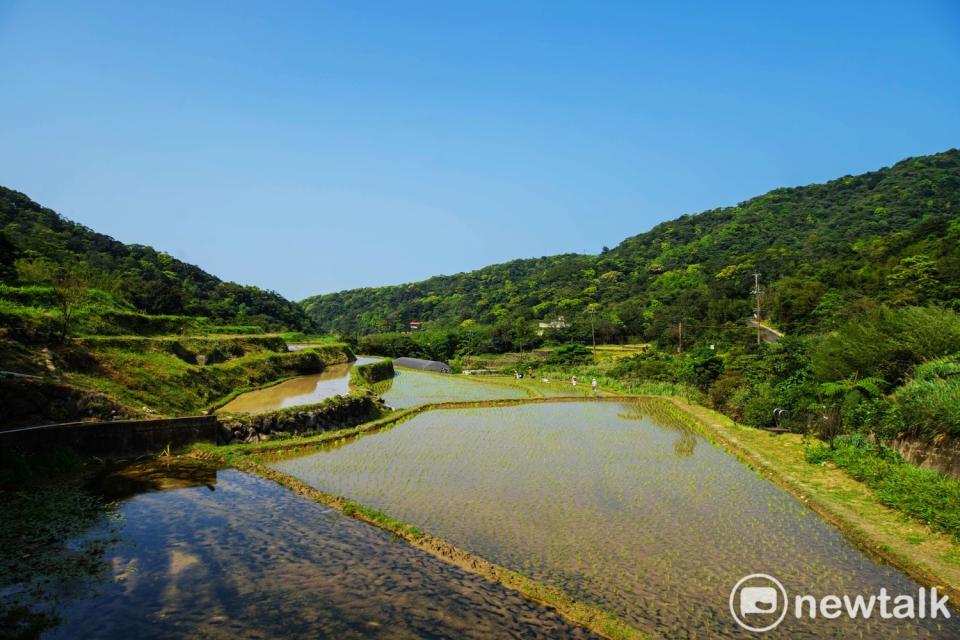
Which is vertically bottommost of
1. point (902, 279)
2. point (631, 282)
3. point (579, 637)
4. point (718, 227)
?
point (579, 637)

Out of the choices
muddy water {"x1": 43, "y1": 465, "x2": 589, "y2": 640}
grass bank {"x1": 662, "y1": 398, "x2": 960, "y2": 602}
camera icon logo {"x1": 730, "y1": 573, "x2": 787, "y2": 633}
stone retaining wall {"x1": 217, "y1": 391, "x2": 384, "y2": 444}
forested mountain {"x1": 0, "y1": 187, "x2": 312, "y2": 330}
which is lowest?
camera icon logo {"x1": 730, "y1": 573, "x2": 787, "y2": 633}

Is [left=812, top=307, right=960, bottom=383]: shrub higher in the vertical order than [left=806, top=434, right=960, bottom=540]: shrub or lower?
higher

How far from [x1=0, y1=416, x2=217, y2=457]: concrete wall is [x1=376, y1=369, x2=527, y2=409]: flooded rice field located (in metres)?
11.5

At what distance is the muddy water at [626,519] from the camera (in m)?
7.23

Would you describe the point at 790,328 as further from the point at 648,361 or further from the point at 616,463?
the point at 616,463

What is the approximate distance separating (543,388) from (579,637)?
99.1ft

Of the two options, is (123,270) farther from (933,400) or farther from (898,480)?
(933,400)

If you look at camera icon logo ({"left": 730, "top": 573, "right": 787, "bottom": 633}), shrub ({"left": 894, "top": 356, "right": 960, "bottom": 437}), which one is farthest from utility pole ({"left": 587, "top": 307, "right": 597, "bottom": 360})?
camera icon logo ({"left": 730, "top": 573, "right": 787, "bottom": 633})

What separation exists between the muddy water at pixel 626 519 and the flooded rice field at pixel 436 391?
1028 cm

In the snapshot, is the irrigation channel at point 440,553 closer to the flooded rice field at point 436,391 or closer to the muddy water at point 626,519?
the muddy water at point 626,519

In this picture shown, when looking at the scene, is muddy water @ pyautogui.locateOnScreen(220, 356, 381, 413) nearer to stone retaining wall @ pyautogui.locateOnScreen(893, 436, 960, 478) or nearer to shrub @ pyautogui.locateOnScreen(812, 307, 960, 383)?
stone retaining wall @ pyautogui.locateOnScreen(893, 436, 960, 478)

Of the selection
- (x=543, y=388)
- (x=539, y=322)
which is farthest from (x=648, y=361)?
(x=539, y=322)

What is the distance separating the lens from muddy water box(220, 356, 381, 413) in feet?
68.1

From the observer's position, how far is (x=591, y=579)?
7773 mm
